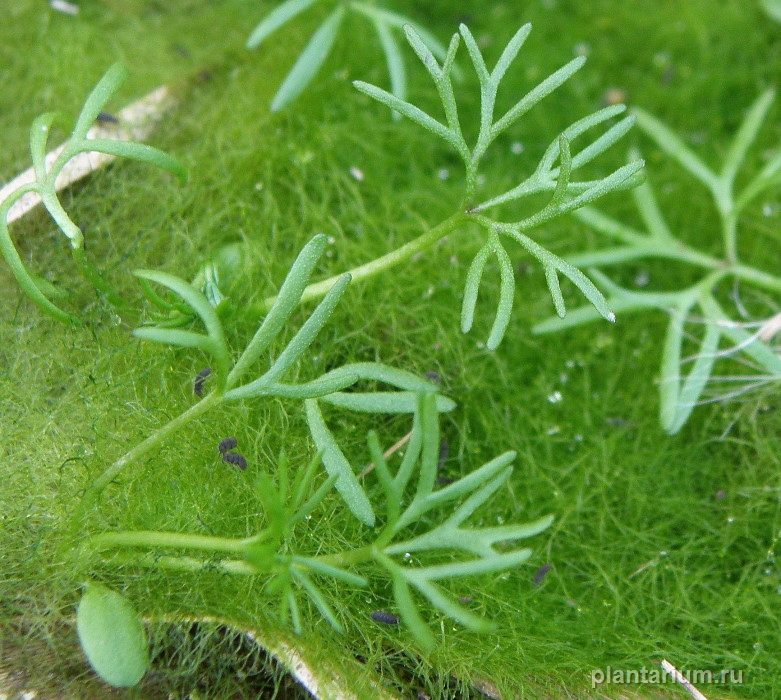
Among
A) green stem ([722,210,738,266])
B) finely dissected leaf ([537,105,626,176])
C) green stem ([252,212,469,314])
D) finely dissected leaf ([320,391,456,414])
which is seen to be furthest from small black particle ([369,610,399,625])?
green stem ([722,210,738,266])

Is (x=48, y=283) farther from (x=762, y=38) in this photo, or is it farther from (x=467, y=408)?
(x=762, y=38)

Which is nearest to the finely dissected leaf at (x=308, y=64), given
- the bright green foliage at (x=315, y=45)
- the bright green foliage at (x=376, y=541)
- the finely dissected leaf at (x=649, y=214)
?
the bright green foliage at (x=315, y=45)

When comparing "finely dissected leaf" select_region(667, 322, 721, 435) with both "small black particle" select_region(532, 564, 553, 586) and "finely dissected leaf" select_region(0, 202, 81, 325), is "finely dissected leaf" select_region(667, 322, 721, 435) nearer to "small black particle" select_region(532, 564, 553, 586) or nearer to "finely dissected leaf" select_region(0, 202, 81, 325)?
"small black particle" select_region(532, 564, 553, 586)

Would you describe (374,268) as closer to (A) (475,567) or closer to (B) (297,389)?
(B) (297,389)

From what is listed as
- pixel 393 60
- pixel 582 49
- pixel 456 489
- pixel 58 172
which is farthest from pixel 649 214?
pixel 58 172

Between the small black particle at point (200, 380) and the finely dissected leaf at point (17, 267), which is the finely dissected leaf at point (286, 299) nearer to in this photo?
the small black particle at point (200, 380)

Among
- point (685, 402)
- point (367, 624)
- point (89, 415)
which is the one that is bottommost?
point (685, 402)

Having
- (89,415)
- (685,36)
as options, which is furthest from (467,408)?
(685,36)
